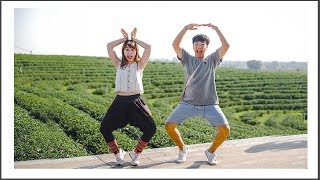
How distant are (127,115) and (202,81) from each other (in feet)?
3.16

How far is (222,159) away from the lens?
4840mm

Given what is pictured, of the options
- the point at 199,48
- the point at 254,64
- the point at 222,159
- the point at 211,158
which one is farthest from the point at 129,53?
the point at 254,64

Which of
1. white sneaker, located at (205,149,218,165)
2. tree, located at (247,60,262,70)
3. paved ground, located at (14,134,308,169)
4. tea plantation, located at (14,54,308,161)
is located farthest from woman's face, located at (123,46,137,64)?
tree, located at (247,60,262,70)

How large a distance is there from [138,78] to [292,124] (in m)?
9.78

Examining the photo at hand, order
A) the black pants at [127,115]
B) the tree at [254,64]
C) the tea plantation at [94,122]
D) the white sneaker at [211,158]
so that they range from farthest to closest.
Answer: the tree at [254,64], the tea plantation at [94,122], the white sneaker at [211,158], the black pants at [127,115]

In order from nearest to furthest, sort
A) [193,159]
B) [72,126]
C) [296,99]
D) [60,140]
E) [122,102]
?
[122,102]
[193,159]
[60,140]
[72,126]
[296,99]

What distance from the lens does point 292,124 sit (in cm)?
1280

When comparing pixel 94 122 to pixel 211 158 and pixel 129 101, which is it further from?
pixel 211 158

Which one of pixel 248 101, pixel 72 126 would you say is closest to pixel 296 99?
pixel 248 101

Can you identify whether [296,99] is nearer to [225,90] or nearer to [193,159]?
[225,90]

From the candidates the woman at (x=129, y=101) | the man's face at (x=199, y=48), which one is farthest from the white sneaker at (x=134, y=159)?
the man's face at (x=199, y=48)

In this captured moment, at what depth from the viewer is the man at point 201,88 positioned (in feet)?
14.6

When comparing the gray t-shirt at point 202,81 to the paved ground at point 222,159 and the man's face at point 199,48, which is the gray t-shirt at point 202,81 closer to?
the man's face at point 199,48

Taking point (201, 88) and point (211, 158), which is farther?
point (211, 158)
